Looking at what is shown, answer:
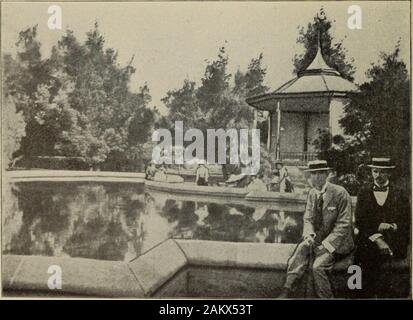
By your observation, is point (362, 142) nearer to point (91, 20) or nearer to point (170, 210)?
point (170, 210)

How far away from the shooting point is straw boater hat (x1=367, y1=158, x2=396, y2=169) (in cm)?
459

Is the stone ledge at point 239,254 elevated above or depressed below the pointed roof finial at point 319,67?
below

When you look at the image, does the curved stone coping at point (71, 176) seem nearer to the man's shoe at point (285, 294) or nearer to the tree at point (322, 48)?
the man's shoe at point (285, 294)

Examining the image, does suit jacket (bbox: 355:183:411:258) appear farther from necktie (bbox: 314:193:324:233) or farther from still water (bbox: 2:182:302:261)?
still water (bbox: 2:182:302:261)

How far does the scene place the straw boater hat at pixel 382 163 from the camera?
459cm

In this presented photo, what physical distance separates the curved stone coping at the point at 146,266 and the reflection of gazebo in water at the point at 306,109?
0.93 meters

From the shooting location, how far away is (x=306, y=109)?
15.3ft

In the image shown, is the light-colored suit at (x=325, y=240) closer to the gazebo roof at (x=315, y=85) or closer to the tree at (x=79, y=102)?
the gazebo roof at (x=315, y=85)

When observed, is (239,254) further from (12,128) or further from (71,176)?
(12,128)

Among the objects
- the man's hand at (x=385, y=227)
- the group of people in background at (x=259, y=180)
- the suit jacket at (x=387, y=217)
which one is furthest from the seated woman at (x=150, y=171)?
the man's hand at (x=385, y=227)

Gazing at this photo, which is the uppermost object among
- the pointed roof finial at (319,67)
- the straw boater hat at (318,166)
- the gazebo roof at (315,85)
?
the pointed roof finial at (319,67)

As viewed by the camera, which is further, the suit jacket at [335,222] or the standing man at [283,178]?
the standing man at [283,178]

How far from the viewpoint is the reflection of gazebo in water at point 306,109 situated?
4625mm
